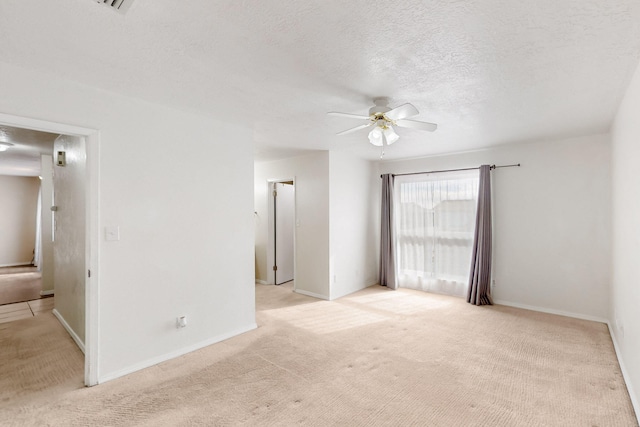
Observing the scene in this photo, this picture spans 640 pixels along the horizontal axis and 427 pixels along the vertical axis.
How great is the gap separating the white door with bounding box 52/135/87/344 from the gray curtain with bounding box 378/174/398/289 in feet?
14.5

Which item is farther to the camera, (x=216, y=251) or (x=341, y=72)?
(x=216, y=251)

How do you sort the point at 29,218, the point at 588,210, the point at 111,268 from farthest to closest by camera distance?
1. the point at 29,218
2. the point at 588,210
3. the point at 111,268

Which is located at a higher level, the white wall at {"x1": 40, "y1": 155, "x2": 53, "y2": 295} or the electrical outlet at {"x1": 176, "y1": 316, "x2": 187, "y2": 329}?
the white wall at {"x1": 40, "y1": 155, "x2": 53, "y2": 295}

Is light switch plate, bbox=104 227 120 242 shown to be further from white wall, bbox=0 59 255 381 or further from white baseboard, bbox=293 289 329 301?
white baseboard, bbox=293 289 329 301

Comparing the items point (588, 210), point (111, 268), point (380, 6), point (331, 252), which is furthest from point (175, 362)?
point (588, 210)

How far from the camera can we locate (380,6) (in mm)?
1447

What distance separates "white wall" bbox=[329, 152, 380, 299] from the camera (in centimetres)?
494

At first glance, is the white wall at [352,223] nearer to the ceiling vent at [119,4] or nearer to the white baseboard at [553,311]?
the white baseboard at [553,311]

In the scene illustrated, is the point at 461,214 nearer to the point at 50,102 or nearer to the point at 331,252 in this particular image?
the point at 331,252

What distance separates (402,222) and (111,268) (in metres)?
4.46

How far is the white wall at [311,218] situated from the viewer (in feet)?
16.0

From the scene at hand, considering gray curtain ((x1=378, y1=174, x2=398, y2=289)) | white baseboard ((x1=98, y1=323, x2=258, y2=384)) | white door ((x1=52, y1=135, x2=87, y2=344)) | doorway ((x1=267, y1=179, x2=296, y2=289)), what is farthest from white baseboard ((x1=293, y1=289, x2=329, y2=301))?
white door ((x1=52, y1=135, x2=87, y2=344))

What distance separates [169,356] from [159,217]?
4.34ft

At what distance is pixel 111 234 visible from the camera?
2.53 meters
